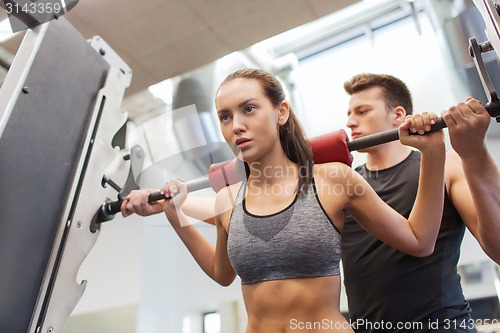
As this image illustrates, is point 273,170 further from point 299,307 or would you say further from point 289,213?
point 299,307

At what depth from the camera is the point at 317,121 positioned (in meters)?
3.12

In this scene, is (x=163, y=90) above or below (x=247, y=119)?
above

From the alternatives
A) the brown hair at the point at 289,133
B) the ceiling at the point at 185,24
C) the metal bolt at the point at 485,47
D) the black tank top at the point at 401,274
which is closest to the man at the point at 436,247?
the black tank top at the point at 401,274

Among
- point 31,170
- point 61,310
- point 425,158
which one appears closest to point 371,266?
point 425,158

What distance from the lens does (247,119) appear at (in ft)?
3.29

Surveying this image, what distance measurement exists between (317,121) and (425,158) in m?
2.14

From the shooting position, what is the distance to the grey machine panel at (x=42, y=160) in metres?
1.00

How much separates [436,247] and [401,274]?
0.42 feet

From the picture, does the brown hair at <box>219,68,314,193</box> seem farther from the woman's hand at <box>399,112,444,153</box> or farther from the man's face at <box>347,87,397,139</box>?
the man's face at <box>347,87,397,139</box>

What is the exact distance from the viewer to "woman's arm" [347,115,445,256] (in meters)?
0.96

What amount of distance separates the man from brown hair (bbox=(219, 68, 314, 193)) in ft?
1.13

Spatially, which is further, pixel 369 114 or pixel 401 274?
pixel 369 114

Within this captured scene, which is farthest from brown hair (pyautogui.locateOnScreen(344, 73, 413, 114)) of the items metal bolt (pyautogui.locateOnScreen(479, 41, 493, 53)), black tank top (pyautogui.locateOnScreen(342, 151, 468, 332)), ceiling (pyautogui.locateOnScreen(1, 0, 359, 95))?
ceiling (pyautogui.locateOnScreen(1, 0, 359, 95))

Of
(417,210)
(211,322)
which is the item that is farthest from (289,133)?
(211,322)
